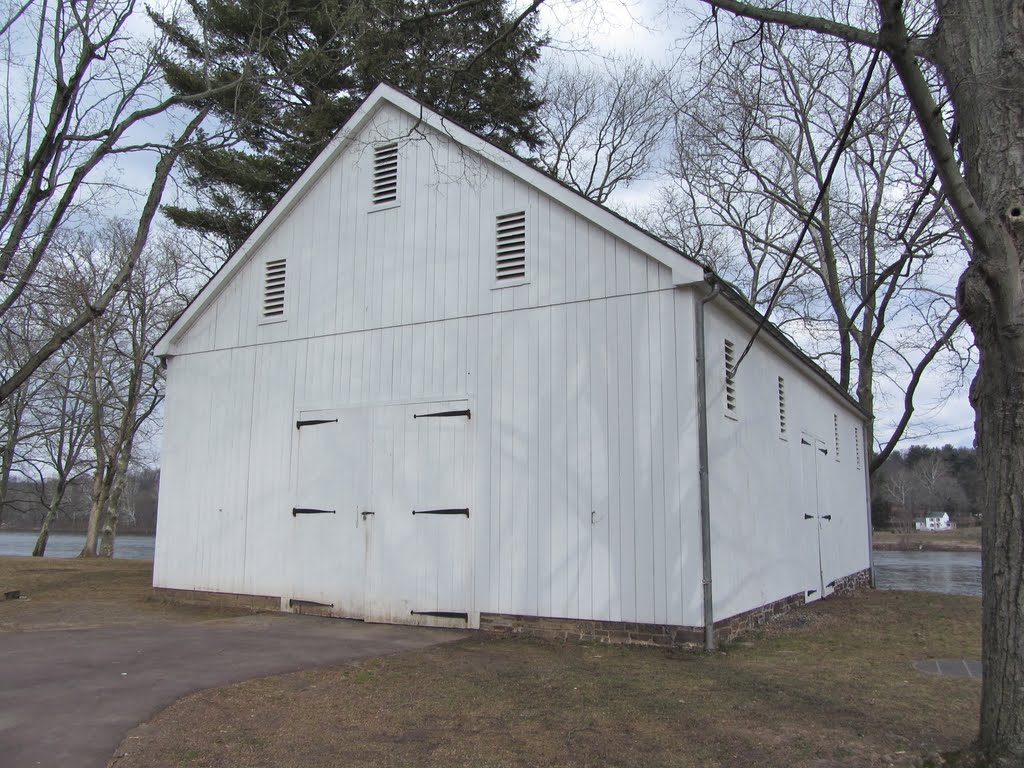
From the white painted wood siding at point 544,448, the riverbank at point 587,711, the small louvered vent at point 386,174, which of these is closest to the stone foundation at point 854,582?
the riverbank at point 587,711

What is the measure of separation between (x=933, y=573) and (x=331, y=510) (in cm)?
2173

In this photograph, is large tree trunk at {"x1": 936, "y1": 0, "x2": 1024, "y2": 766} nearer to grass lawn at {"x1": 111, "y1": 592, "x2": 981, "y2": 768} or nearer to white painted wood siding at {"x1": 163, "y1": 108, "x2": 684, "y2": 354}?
grass lawn at {"x1": 111, "y1": 592, "x2": 981, "y2": 768}

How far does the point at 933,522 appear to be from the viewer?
62219 mm

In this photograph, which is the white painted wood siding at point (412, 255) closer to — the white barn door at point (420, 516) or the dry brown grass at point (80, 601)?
the white barn door at point (420, 516)

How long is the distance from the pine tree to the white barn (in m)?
4.70

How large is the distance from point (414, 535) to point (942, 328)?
16100 mm

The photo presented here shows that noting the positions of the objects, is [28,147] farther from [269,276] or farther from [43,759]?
[43,759]

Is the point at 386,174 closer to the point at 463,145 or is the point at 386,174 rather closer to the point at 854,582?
the point at 463,145

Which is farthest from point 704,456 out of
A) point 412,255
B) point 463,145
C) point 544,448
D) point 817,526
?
point 817,526

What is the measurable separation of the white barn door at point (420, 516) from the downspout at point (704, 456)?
2.93m

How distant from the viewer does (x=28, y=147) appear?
1241cm

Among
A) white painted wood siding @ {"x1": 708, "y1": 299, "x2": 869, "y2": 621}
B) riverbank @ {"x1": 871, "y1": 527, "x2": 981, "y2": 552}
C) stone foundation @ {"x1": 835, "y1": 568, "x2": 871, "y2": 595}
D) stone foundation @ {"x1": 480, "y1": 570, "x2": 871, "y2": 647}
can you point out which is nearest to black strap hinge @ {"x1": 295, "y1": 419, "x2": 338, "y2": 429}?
stone foundation @ {"x1": 480, "y1": 570, "x2": 871, "y2": 647}

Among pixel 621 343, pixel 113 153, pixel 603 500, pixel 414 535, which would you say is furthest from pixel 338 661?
pixel 113 153

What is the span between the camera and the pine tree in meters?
15.4
